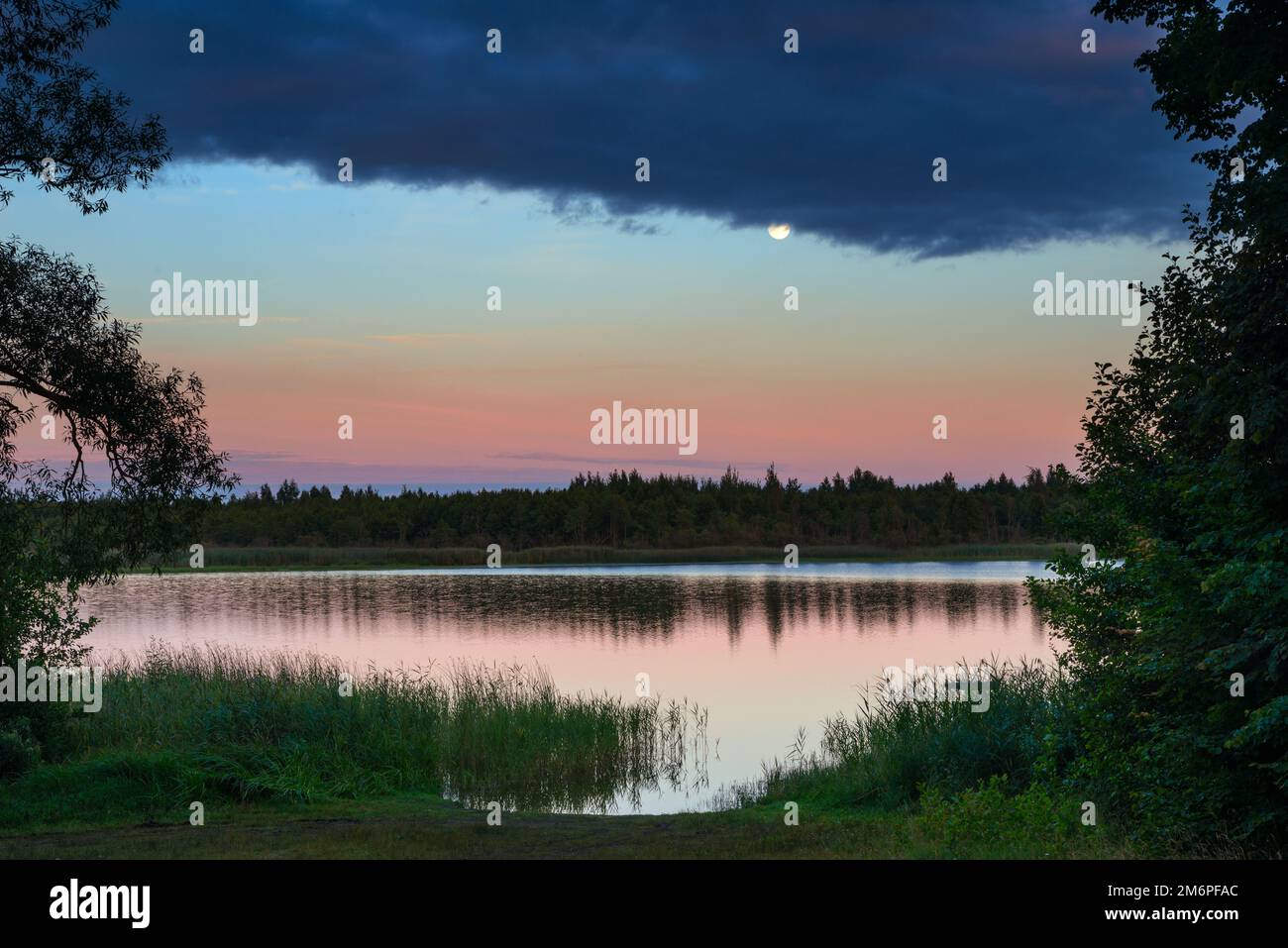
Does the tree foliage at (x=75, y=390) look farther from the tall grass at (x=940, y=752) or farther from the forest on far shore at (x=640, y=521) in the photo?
the forest on far shore at (x=640, y=521)

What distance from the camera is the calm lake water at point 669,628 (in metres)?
34.8

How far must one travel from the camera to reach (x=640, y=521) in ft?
492

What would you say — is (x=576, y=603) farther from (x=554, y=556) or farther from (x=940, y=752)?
(x=554, y=556)

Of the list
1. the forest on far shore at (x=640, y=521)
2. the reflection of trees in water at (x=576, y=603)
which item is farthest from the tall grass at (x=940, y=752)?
the forest on far shore at (x=640, y=521)

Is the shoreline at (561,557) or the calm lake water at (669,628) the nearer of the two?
the calm lake water at (669,628)

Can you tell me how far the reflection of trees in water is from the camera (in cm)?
5594

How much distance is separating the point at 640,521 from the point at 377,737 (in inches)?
5045

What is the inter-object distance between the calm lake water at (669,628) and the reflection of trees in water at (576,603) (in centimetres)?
17

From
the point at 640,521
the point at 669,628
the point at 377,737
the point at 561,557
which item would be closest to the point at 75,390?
the point at 377,737

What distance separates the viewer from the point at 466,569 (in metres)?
107

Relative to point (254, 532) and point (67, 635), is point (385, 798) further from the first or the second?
point (254, 532)

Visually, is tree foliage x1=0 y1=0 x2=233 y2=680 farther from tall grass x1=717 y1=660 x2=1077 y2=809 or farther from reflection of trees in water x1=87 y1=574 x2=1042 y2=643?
reflection of trees in water x1=87 y1=574 x2=1042 y2=643
